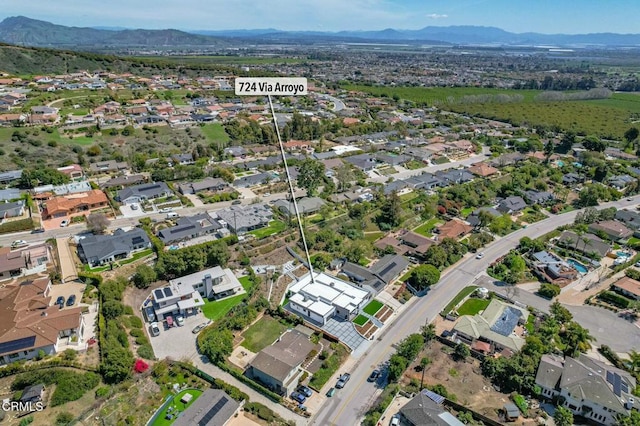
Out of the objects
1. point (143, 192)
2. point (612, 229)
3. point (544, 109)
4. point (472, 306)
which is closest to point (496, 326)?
point (472, 306)

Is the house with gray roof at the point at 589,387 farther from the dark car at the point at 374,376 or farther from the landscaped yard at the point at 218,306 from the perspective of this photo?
the landscaped yard at the point at 218,306

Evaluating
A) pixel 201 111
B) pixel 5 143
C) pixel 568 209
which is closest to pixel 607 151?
pixel 568 209

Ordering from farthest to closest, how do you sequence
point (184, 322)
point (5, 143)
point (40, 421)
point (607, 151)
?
point (607, 151), point (5, 143), point (184, 322), point (40, 421)

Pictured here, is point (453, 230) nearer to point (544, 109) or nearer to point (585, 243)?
point (585, 243)

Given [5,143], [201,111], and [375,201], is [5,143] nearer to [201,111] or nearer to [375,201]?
[201,111]

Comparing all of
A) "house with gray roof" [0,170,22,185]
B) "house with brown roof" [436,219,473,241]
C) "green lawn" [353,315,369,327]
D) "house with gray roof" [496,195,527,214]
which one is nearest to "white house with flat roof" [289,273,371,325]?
"green lawn" [353,315,369,327]

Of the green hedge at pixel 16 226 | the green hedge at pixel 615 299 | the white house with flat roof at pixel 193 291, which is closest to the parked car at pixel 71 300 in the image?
the white house with flat roof at pixel 193 291

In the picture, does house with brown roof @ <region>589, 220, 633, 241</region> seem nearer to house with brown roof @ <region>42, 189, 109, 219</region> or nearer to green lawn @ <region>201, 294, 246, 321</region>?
green lawn @ <region>201, 294, 246, 321</region>
